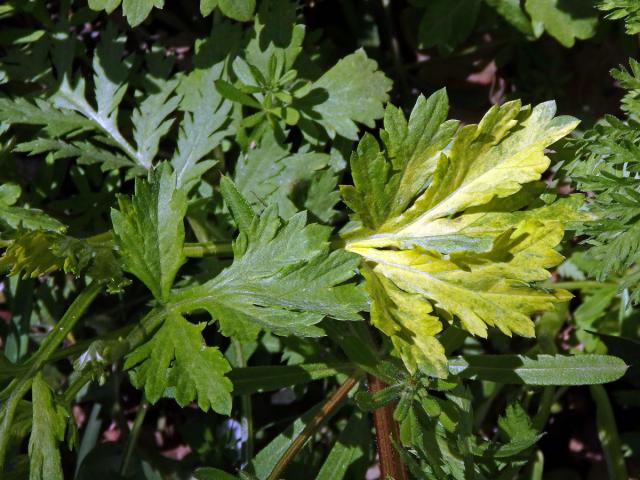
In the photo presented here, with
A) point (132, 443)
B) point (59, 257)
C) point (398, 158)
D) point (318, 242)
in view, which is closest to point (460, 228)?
point (398, 158)

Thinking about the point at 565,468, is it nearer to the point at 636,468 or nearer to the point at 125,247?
the point at 636,468

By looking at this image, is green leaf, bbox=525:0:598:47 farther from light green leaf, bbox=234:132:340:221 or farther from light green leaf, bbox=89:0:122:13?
light green leaf, bbox=89:0:122:13

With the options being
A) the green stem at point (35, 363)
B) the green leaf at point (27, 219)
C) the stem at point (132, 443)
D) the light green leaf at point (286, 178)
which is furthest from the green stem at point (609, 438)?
the green leaf at point (27, 219)

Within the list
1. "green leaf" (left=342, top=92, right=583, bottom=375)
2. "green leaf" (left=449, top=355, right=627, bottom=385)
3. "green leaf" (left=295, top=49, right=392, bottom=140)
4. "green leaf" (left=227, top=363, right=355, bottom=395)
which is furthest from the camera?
"green leaf" (left=295, top=49, right=392, bottom=140)

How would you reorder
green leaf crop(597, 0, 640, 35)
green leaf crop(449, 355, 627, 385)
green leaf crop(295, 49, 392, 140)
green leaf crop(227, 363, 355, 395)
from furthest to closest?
green leaf crop(295, 49, 392, 140)
green leaf crop(227, 363, 355, 395)
green leaf crop(449, 355, 627, 385)
green leaf crop(597, 0, 640, 35)

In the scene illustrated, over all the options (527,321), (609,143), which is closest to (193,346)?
(527,321)

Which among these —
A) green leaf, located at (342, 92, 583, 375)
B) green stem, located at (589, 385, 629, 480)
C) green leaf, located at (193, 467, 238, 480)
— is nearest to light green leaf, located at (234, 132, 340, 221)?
green leaf, located at (342, 92, 583, 375)

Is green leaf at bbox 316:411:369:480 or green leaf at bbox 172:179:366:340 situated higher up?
green leaf at bbox 172:179:366:340
